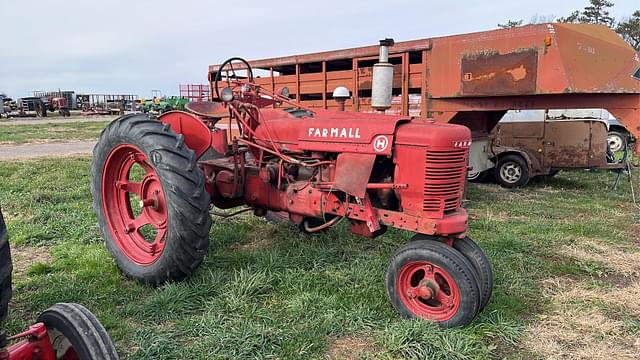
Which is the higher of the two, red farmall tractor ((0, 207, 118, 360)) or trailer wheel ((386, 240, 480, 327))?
red farmall tractor ((0, 207, 118, 360))

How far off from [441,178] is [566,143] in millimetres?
5914

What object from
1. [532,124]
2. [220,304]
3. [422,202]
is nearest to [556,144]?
[532,124]

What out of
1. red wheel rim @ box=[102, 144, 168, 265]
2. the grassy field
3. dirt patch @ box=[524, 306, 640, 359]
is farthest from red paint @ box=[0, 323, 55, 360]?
dirt patch @ box=[524, 306, 640, 359]

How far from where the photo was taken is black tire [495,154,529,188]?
801cm

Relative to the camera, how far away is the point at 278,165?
3893 mm

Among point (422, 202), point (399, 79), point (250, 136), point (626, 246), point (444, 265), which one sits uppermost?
point (399, 79)

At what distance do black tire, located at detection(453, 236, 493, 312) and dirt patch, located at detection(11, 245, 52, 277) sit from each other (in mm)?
3242

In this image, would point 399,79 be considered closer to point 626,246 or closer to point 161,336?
point 626,246

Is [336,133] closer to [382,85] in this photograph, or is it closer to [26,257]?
[382,85]

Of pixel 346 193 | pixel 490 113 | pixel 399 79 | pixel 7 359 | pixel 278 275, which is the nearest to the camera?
pixel 7 359

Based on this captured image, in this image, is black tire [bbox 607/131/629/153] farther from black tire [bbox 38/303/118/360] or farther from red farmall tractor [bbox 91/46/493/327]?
black tire [bbox 38/303/118/360]

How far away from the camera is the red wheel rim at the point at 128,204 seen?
12.3 ft

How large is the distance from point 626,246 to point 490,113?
2932 millimetres

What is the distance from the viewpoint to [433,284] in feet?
9.78
